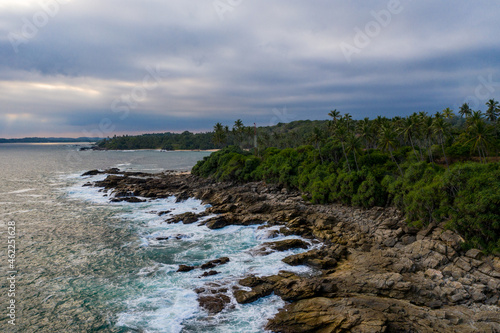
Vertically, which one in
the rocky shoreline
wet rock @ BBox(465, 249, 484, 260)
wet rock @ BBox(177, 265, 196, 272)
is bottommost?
wet rock @ BBox(177, 265, 196, 272)

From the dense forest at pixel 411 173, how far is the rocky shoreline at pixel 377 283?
2.27m

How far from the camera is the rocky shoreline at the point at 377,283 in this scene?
64.7 ft

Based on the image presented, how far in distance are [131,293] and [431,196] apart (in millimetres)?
34857

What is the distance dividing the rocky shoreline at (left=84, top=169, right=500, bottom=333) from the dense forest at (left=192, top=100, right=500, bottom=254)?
2.27m

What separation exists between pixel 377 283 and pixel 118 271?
2579 cm

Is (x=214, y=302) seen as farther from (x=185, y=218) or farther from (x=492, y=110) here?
(x=492, y=110)

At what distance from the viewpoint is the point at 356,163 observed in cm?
5319

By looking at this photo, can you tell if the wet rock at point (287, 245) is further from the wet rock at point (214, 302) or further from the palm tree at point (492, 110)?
the palm tree at point (492, 110)

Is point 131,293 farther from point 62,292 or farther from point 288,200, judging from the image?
point 288,200

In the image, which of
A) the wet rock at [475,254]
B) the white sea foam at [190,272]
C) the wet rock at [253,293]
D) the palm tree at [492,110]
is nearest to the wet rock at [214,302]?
the white sea foam at [190,272]

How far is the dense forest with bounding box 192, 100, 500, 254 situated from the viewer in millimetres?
29014

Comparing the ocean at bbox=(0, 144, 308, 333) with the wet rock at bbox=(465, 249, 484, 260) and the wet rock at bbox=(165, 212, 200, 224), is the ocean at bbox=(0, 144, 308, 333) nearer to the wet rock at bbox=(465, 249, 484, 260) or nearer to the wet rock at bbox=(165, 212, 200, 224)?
the wet rock at bbox=(165, 212, 200, 224)
